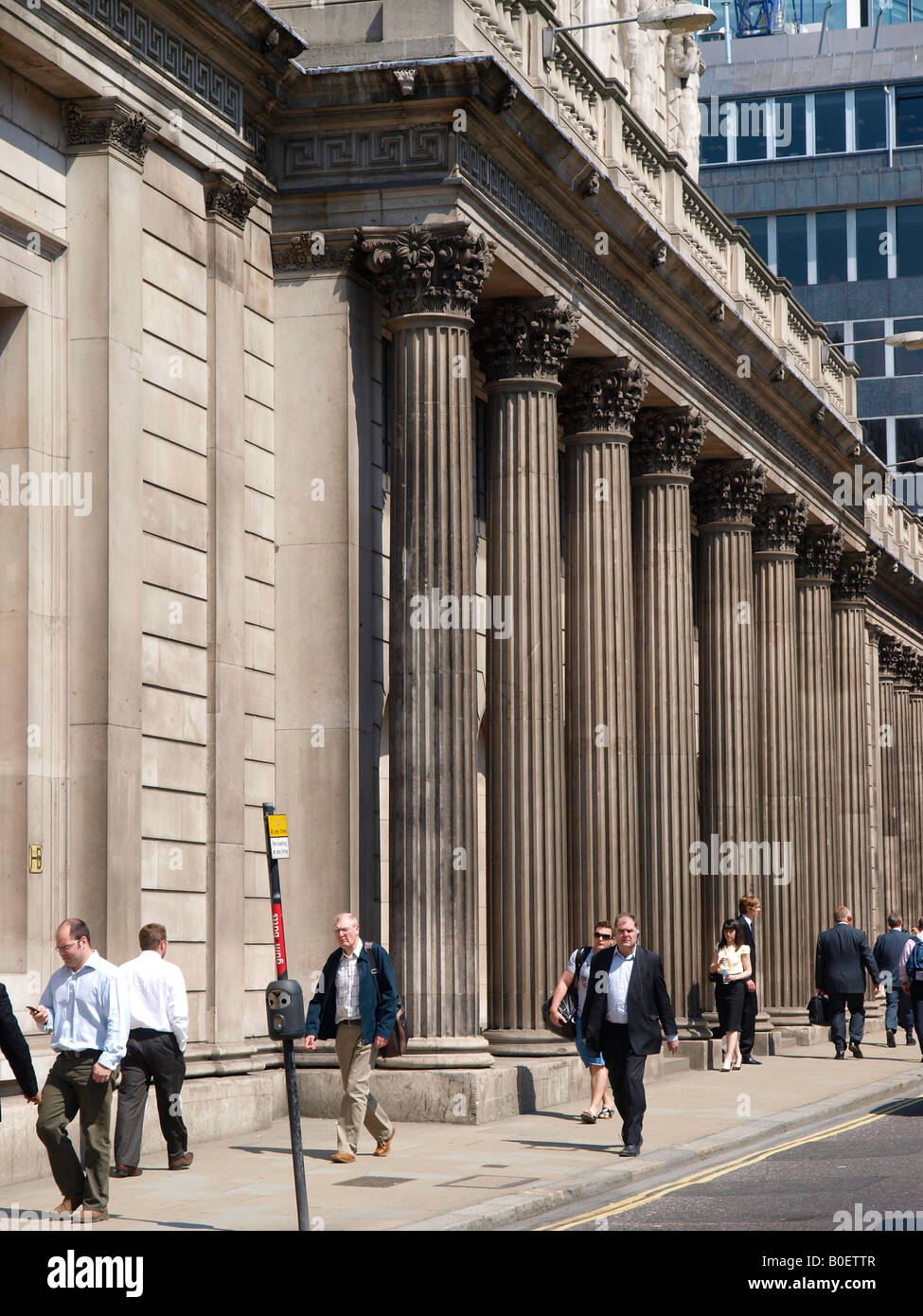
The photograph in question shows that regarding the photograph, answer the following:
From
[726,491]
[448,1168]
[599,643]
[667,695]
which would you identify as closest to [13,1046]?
[448,1168]

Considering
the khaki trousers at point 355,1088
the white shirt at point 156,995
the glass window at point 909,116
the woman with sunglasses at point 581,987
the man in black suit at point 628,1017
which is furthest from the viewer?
the glass window at point 909,116

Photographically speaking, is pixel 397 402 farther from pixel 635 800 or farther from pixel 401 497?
pixel 635 800

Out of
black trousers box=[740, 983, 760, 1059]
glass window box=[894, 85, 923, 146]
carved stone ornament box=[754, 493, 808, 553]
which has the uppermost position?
glass window box=[894, 85, 923, 146]

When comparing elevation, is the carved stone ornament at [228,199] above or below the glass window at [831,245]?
below

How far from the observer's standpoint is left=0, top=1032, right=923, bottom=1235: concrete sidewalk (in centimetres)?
1298

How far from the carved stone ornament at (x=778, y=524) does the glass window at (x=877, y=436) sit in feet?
94.6

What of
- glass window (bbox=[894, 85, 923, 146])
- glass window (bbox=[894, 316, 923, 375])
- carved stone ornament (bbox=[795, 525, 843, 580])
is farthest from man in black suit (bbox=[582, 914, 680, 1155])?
glass window (bbox=[894, 85, 923, 146])

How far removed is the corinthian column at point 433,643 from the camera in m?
19.6

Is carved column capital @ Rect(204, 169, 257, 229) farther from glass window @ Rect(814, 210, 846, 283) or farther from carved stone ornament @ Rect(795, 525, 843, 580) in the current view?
glass window @ Rect(814, 210, 846, 283)

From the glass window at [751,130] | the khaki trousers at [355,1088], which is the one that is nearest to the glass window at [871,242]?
the glass window at [751,130]

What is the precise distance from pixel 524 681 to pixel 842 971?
909 centimetres

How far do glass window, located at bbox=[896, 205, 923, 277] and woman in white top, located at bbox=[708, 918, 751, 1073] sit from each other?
40852mm

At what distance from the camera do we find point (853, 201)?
2506 inches

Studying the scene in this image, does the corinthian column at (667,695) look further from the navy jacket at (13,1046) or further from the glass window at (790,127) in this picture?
the glass window at (790,127)
